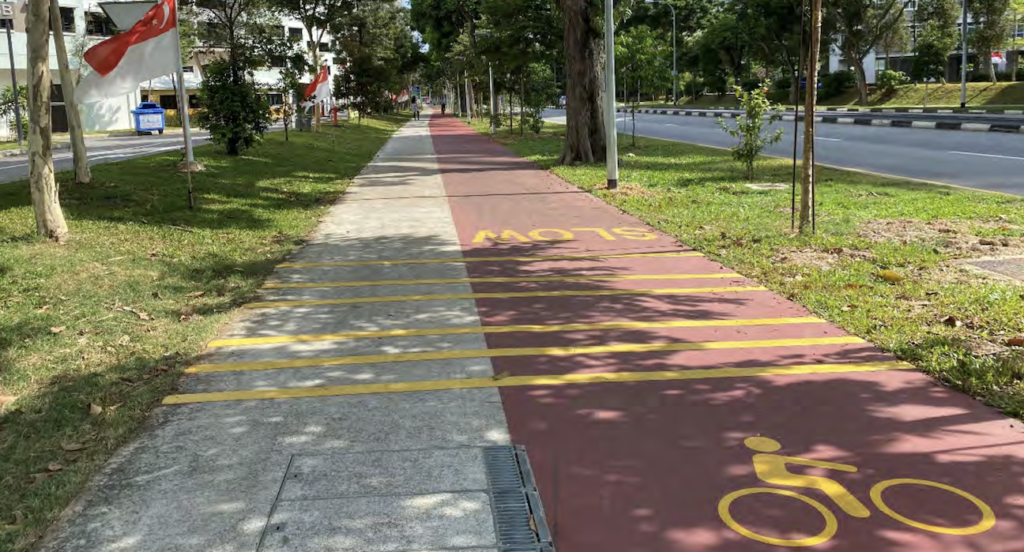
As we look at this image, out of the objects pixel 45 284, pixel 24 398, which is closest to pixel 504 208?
pixel 45 284

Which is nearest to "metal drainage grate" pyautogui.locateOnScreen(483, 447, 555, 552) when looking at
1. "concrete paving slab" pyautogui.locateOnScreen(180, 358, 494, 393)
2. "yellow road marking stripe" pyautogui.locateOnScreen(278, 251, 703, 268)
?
"concrete paving slab" pyautogui.locateOnScreen(180, 358, 494, 393)

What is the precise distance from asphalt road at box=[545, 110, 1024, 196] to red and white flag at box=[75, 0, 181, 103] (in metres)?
12.3

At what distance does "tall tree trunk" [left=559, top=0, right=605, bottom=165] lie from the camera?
62.4ft

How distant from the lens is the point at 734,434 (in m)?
4.20

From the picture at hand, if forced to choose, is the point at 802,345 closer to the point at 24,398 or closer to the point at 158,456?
the point at 158,456

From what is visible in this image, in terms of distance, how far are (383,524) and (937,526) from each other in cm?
225

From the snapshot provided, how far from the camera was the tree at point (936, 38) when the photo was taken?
4975 cm

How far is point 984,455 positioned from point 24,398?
5.25m

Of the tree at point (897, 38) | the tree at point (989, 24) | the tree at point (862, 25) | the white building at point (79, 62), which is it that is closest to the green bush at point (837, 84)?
the tree at point (897, 38)

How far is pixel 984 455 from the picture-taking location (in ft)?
12.8

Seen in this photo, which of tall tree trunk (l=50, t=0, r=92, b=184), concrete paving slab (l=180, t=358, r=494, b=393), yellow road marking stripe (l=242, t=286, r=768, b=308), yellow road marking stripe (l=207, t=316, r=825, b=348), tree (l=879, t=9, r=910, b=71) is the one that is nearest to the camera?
concrete paving slab (l=180, t=358, r=494, b=393)

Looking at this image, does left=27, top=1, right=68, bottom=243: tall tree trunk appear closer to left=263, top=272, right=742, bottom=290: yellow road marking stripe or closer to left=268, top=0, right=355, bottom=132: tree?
left=263, top=272, right=742, bottom=290: yellow road marking stripe

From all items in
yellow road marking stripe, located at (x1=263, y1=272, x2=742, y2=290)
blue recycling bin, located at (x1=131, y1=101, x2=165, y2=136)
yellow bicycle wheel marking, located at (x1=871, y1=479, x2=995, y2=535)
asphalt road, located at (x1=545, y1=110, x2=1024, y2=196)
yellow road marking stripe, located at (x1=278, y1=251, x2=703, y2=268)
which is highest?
blue recycling bin, located at (x1=131, y1=101, x2=165, y2=136)

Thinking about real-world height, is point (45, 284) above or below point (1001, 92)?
below
